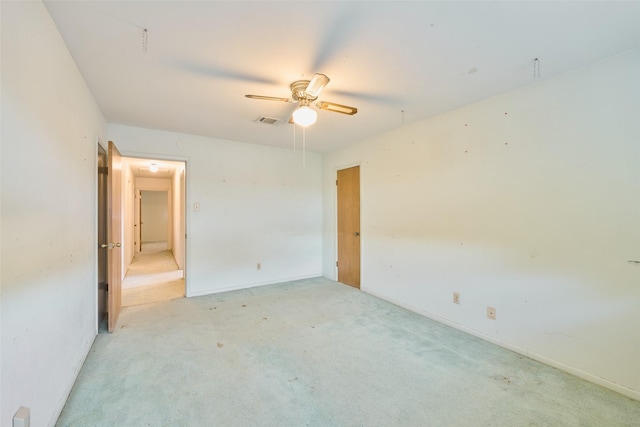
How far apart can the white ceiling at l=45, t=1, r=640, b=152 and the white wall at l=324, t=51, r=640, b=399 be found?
1.01 ft

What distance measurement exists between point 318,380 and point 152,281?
4.11m

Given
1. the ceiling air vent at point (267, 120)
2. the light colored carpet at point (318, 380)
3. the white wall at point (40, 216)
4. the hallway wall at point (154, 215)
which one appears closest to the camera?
the white wall at point (40, 216)

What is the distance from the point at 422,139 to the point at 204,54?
8.15 ft

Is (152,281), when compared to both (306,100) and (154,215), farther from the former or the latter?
(154,215)

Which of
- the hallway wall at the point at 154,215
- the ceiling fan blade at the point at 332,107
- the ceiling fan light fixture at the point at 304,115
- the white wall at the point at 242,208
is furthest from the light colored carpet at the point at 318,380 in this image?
the hallway wall at the point at 154,215

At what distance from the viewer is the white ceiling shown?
1.51 metres

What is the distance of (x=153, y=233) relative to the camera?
34.4 ft

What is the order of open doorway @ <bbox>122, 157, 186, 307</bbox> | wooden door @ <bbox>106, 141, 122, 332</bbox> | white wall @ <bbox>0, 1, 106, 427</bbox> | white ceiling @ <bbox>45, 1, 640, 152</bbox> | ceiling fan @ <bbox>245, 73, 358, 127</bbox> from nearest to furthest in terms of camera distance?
white wall @ <bbox>0, 1, 106, 427</bbox> < white ceiling @ <bbox>45, 1, 640, 152</bbox> < ceiling fan @ <bbox>245, 73, 358, 127</bbox> < wooden door @ <bbox>106, 141, 122, 332</bbox> < open doorway @ <bbox>122, 157, 186, 307</bbox>

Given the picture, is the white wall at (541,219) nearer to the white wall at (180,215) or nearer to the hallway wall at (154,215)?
the white wall at (180,215)

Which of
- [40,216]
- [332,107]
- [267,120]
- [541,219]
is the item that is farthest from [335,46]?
[541,219]

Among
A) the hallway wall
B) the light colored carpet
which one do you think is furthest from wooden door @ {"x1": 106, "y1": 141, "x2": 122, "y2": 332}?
the hallway wall

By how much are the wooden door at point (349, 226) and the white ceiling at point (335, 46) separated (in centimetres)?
177

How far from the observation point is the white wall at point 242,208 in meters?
3.91

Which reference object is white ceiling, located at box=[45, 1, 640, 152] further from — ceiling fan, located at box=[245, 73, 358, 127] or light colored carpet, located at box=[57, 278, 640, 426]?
light colored carpet, located at box=[57, 278, 640, 426]
